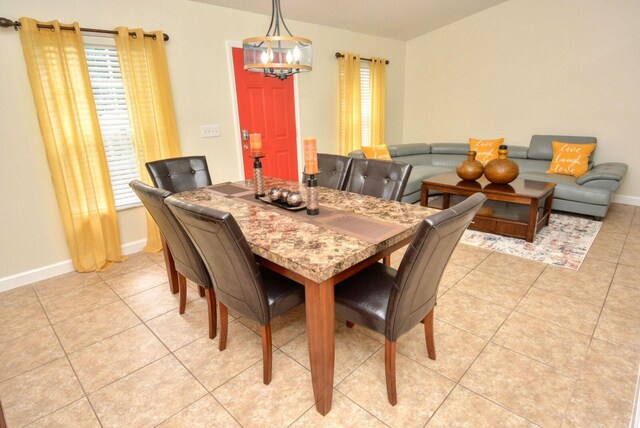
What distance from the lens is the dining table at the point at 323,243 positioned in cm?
136

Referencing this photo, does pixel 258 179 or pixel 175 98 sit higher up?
pixel 175 98

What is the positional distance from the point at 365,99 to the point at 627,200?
12.3 feet

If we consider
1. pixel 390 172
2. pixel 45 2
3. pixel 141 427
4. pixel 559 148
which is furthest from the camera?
pixel 559 148

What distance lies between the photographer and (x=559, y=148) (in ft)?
14.3

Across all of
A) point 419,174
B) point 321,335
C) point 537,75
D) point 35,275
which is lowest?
point 35,275

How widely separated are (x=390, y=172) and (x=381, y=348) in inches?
45.8

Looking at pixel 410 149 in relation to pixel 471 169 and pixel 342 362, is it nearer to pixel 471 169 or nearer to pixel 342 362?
pixel 471 169

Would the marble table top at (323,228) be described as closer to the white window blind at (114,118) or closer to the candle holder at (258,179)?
the candle holder at (258,179)

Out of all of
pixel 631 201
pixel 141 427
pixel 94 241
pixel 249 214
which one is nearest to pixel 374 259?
pixel 249 214

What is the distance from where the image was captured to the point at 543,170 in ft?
14.9

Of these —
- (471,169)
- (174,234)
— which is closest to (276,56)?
(174,234)

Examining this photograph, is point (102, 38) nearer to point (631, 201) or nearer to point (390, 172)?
point (390, 172)

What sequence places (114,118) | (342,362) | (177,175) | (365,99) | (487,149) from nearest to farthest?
(342,362) → (177,175) → (114,118) → (487,149) → (365,99)

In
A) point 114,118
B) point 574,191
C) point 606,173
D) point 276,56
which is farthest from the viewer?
point 574,191
